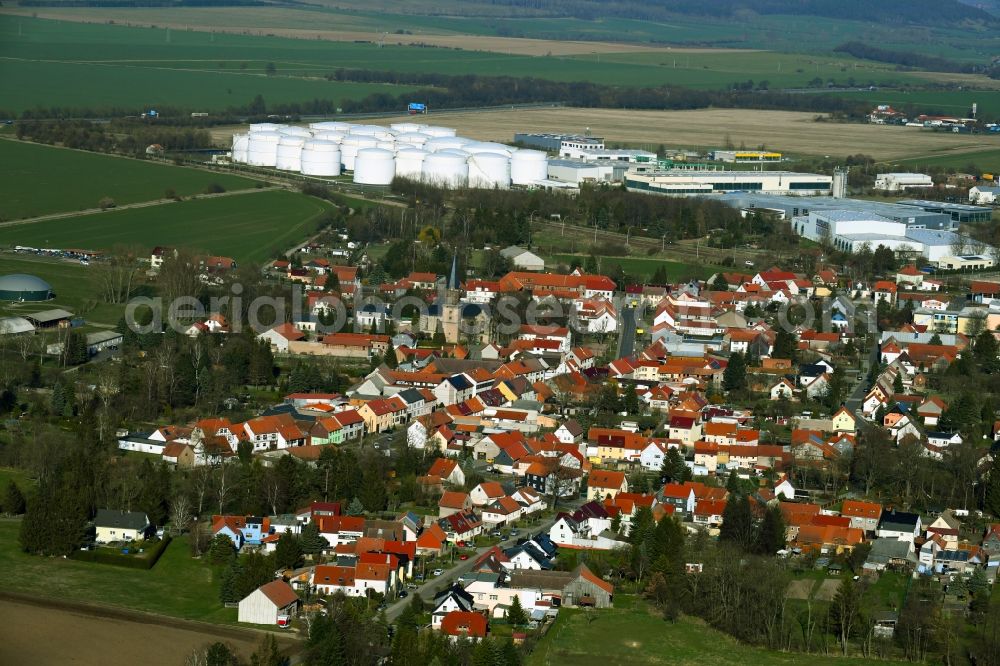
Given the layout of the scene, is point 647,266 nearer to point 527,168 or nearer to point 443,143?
point 527,168

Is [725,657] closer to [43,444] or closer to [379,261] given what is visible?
[43,444]

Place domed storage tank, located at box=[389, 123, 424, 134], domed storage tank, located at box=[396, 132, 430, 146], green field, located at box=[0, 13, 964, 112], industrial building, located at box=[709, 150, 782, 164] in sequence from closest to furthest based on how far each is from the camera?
domed storage tank, located at box=[396, 132, 430, 146] < industrial building, located at box=[709, 150, 782, 164] < domed storage tank, located at box=[389, 123, 424, 134] < green field, located at box=[0, 13, 964, 112]

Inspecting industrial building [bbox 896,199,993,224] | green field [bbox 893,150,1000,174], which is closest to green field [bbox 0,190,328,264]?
industrial building [bbox 896,199,993,224]

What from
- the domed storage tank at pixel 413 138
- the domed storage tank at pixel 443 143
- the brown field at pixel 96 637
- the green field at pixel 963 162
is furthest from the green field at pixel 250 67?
the brown field at pixel 96 637

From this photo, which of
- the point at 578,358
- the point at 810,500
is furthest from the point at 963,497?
the point at 578,358

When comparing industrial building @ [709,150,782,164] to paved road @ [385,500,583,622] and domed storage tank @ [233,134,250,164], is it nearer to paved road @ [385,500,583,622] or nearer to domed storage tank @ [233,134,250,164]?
domed storage tank @ [233,134,250,164]
